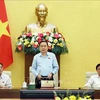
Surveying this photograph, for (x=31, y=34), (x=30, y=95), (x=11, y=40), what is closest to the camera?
(x=30, y=95)

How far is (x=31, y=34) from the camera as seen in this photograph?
251 inches

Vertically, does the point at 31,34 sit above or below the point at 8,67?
above

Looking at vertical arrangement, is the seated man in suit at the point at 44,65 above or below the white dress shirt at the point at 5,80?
above

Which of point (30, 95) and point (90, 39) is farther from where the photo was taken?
point (90, 39)

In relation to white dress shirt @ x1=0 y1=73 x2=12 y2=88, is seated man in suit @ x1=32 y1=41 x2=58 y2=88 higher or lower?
higher

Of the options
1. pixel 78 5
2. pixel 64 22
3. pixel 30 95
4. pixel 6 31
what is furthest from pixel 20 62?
Answer: pixel 30 95

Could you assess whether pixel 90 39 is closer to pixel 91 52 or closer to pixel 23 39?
pixel 91 52

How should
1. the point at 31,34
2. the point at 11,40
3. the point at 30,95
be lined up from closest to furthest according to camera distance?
the point at 30,95 → the point at 31,34 → the point at 11,40

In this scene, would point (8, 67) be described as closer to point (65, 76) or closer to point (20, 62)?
point (20, 62)

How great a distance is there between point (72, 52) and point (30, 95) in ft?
13.2

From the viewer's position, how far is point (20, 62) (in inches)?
269

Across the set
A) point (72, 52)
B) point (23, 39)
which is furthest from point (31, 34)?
point (72, 52)

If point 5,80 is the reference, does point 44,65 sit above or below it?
above

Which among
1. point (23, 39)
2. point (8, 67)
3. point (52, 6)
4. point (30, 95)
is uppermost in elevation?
point (52, 6)
